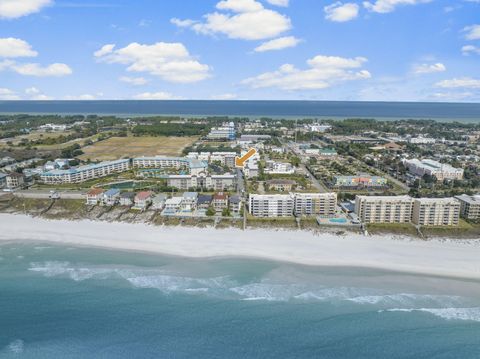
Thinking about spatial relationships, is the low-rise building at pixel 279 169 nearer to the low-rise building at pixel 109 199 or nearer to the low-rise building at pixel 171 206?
the low-rise building at pixel 171 206

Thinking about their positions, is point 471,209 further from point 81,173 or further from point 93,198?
point 81,173

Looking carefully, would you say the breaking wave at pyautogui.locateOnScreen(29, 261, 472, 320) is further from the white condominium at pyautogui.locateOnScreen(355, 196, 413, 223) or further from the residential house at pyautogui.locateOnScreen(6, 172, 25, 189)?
the residential house at pyautogui.locateOnScreen(6, 172, 25, 189)

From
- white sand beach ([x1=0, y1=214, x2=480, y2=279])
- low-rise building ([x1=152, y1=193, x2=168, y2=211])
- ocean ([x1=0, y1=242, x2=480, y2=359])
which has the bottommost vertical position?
ocean ([x1=0, y1=242, x2=480, y2=359])

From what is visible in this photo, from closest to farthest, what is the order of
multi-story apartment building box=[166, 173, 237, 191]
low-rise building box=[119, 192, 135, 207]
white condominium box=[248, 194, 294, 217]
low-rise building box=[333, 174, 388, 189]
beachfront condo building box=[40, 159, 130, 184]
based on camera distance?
white condominium box=[248, 194, 294, 217] → low-rise building box=[119, 192, 135, 207] → multi-story apartment building box=[166, 173, 237, 191] → low-rise building box=[333, 174, 388, 189] → beachfront condo building box=[40, 159, 130, 184]

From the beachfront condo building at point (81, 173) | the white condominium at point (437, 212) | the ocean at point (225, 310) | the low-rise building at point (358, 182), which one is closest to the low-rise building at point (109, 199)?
the ocean at point (225, 310)

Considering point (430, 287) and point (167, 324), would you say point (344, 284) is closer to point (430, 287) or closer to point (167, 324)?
point (430, 287)

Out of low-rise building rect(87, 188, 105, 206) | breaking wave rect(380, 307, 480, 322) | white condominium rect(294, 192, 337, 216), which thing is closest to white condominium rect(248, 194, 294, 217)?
white condominium rect(294, 192, 337, 216)
